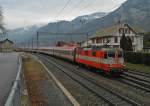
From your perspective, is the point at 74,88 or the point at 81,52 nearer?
the point at 74,88

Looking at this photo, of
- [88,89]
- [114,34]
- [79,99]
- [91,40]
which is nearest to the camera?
[79,99]

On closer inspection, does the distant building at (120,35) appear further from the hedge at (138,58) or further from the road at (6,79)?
the road at (6,79)

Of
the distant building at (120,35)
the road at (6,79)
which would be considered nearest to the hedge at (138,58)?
the road at (6,79)

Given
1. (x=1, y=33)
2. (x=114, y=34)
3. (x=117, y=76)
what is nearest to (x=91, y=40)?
(x=114, y=34)

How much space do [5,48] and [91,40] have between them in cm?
5960

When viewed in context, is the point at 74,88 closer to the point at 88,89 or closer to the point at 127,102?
the point at 88,89

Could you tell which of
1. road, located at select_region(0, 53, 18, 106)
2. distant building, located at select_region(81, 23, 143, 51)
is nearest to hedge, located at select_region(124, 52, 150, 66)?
road, located at select_region(0, 53, 18, 106)

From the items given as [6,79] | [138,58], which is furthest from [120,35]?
[6,79]

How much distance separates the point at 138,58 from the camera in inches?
1869

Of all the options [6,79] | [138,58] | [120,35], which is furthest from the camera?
[120,35]

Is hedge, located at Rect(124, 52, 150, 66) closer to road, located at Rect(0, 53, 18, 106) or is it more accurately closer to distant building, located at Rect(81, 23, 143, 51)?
road, located at Rect(0, 53, 18, 106)

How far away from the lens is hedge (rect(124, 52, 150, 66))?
4379 cm

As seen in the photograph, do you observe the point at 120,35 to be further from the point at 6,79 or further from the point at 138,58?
the point at 6,79

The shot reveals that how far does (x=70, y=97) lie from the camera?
61.0 ft
